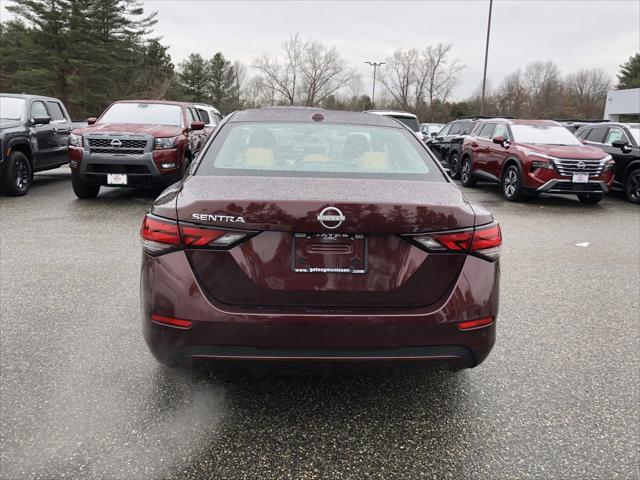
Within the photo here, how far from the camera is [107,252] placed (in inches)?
239

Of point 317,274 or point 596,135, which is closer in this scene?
point 317,274

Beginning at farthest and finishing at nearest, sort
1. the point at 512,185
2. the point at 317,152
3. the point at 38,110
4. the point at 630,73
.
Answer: the point at 630,73, the point at 512,185, the point at 38,110, the point at 317,152

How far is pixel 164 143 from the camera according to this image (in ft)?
30.2

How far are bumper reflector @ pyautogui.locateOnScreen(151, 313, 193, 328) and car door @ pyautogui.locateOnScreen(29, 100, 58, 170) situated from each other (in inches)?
377

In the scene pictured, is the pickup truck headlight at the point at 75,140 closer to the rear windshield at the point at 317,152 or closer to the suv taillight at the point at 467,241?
the rear windshield at the point at 317,152

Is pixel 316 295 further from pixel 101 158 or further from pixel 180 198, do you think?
pixel 101 158

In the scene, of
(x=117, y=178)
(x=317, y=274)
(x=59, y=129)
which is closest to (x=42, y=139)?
(x=59, y=129)

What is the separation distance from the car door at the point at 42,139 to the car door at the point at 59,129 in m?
0.09

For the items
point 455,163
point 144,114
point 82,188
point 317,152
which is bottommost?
point 82,188

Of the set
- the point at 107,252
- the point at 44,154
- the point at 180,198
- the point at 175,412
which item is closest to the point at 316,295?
the point at 180,198

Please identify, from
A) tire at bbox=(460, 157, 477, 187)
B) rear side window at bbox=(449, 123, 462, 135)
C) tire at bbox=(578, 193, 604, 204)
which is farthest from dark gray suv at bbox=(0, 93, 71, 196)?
rear side window at bbox=(449, 123, 462, 135)

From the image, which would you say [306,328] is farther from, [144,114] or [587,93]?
[587,93]

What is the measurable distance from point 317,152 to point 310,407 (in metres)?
1.42

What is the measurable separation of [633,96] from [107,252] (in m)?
54.6
